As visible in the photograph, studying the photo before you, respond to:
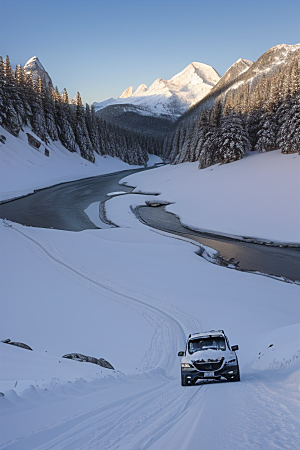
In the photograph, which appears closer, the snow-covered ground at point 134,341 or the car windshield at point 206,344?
the snow-covered ground at point 134,341

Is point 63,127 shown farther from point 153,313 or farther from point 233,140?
point 153,313

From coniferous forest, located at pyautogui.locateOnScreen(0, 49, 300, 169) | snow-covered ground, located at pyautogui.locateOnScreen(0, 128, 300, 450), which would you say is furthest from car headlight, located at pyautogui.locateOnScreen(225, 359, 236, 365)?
coniferous forest, located at pyautogui.locateOnScreen(0, 49, 300, 169)

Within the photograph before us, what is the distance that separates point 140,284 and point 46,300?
5407 millimetres

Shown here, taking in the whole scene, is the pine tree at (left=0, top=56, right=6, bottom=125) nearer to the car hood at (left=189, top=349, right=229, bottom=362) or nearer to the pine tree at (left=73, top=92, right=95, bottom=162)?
the pine tree at (left=73, top=92, right=95, bottom=162)

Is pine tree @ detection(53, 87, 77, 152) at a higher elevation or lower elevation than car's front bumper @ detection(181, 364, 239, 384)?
higher

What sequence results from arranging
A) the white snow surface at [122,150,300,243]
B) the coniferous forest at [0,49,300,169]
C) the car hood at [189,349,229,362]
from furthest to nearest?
1. the coniferous forest at [0,49,300,169]
2. the white snow surface at [122,150,300,243]
3. the car hood at [189,349,229,362]

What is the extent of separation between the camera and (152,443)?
4.38 m

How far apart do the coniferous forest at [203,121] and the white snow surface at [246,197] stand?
4.33 meters

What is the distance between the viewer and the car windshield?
9.24 metres

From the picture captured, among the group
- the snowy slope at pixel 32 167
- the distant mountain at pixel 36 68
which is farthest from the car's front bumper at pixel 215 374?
the distant mountain at pixel 36 68

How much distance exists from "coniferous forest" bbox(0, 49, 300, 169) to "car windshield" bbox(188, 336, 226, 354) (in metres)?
46.7

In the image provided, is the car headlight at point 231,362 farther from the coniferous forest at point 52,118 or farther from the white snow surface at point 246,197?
the coniferous forest at point 52,118

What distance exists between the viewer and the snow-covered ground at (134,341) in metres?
4.82

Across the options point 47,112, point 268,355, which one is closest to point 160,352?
point 268,355
